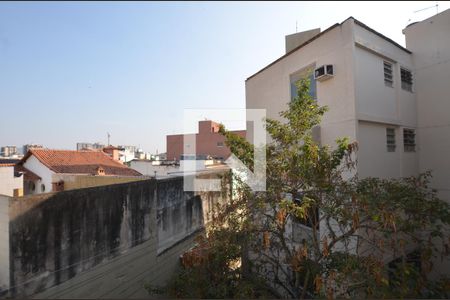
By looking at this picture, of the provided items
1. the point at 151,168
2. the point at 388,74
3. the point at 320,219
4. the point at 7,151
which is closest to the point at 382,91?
the point at 388,74

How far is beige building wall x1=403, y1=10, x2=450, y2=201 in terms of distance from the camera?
8.27 m

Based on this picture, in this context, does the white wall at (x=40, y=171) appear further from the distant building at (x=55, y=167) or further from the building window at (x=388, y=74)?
the building window at (x=388, y=74)

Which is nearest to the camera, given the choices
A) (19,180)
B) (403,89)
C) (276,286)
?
(276,286)

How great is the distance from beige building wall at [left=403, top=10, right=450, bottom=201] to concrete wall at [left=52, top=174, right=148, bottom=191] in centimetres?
1021

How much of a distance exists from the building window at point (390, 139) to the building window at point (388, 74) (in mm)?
1375

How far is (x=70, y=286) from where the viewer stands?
420cm

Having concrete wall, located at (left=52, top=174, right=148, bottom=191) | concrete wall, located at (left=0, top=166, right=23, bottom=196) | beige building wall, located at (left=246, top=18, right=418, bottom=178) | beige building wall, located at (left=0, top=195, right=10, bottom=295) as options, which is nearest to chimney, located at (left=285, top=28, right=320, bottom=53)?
beige building wall, located at (left=246, top=18, right=418, bottom=178)

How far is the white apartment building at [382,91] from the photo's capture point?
6938 millimetres

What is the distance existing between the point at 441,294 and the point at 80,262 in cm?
587

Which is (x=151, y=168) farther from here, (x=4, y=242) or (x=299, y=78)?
(x=4, y=242)

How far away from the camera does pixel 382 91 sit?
770 centimetres

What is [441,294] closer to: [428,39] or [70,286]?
[70,286]

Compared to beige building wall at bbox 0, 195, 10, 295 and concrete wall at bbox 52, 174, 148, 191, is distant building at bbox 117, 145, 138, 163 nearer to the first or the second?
concrete wall at bbox 52, 174, 148, 191

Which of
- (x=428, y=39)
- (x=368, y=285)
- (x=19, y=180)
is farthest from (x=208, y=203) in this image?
(x=19, y=180)
